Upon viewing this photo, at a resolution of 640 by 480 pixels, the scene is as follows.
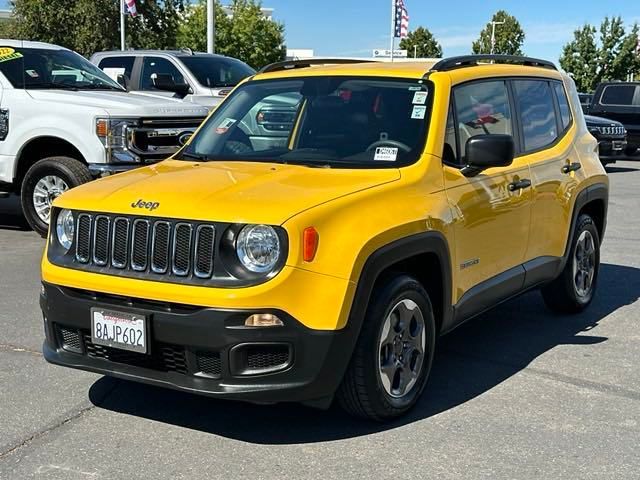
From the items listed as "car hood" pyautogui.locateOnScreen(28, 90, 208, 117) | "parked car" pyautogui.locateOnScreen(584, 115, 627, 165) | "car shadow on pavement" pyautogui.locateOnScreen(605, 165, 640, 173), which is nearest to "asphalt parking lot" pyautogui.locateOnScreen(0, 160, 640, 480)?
"car hood" pyautogui.locateOnScreen(28, 90, 208, 117)

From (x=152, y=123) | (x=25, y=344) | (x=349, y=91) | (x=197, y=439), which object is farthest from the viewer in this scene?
(x=152, y=123)

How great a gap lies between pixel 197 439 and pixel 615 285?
467cm

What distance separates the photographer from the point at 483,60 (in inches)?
212

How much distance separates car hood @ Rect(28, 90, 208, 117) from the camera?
8.66 m

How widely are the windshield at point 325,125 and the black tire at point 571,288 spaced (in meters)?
2.01

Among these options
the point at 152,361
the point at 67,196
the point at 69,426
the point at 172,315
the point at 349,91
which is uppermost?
the point at 349,91

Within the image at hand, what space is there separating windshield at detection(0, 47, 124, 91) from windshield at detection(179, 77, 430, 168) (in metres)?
4.78

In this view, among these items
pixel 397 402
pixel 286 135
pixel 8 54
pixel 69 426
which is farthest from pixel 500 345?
pixel 8 54

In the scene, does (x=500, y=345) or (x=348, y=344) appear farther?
(x=500, y=345)

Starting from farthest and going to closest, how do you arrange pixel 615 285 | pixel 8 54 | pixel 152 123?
pixel 8 54 → pixel 152 123 → pixel 615 285

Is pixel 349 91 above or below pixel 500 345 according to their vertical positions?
above

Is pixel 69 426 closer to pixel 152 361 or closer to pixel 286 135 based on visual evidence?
pixel 152 361

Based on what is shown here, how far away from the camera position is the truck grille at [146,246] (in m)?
3.62

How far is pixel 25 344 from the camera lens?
5371mm
